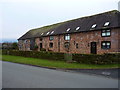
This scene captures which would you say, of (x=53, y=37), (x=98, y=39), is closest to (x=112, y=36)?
(x=98, y=39)

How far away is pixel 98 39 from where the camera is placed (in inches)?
830

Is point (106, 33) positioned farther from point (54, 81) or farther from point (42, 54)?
point (54, 81)

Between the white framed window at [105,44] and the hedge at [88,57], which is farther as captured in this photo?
the white framed window at [105,44]

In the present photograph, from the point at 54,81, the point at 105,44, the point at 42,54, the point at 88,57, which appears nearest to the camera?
the point at 54,81

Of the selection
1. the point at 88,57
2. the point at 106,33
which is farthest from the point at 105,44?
the point at 88,57

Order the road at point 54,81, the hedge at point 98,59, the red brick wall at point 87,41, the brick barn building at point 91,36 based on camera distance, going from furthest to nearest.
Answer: the brick barn building at point 91,36 → the red brick wall at point 87,41 → the hedge at point 98,59 → the road at point 54,81

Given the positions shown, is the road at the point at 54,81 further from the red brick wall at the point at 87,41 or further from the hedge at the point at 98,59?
the red brick wall at the point at 87,41

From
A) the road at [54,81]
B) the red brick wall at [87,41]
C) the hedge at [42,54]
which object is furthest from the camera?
the red brick wall at [87,41]

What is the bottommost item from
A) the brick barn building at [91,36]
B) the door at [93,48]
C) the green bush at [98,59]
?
the green bush at [98,59]

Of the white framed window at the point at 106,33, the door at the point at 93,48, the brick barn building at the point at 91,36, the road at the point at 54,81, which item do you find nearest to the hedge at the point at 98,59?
the road at the point at 54,81

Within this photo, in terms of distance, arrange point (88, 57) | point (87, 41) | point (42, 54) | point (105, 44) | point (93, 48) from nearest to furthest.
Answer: point (88, 57), point (42, 54), point (105, 44), point (93, 48), point (87, 41)

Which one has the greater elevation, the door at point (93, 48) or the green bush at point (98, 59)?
the door at point (93, 48)

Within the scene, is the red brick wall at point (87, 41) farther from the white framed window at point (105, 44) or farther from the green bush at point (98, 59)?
the green bush at point (98, 59)

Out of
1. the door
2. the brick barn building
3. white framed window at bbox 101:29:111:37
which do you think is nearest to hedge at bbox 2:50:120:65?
the brick barn building
